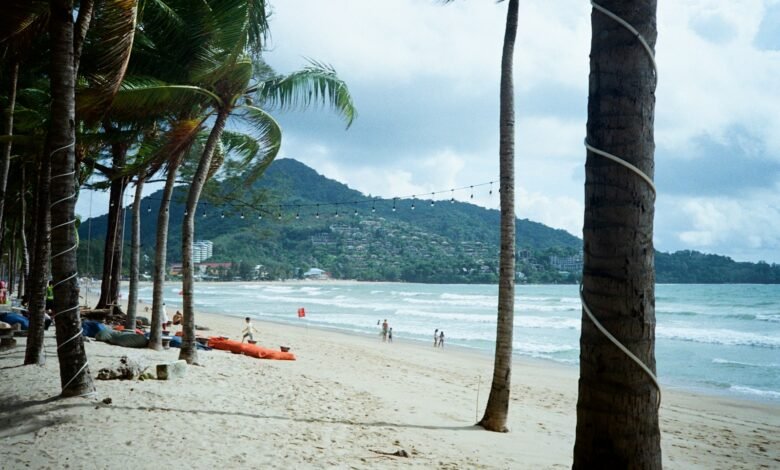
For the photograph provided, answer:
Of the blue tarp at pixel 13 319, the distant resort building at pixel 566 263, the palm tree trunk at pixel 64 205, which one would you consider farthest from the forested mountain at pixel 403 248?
the palm tree trunk at pixel 64 205

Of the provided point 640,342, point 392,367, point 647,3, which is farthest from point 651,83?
point 392,367

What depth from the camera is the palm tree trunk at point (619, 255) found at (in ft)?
6.26

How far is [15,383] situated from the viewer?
20.4 ft

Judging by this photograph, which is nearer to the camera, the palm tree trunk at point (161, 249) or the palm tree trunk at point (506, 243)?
the palm tree trunk at point (506, 243)

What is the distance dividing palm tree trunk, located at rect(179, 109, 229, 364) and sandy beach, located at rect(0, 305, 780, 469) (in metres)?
0.46

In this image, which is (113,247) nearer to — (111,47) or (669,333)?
(111,47)

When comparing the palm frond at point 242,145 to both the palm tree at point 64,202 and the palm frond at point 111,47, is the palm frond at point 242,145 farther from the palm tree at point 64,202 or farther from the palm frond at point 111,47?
the palm tree at point 64,202

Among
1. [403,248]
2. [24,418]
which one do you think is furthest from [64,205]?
[403,248]

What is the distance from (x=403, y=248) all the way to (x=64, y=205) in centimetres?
9758

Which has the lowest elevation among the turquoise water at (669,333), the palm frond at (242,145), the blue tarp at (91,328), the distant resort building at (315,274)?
the turquoise water at (669,333)

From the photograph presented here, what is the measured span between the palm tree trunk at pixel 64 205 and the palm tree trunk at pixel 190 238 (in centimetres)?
337

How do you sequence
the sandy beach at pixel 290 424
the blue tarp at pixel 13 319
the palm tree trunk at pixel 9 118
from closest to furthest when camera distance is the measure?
the sandy beach at pixel 290 424, the palm tree trunk at pixel 9 118, the blue tarp at pixel 13 319

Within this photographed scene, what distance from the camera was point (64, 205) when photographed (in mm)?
5676

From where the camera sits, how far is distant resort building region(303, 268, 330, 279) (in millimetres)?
106750
